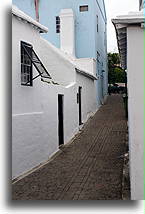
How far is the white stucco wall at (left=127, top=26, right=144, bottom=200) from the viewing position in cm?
524

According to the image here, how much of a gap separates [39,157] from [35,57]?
116 inches

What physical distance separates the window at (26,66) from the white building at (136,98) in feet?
12.4

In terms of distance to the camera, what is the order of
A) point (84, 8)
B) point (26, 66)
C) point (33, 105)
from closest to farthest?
point (26, 66), point (33, 105), point (84, 8)

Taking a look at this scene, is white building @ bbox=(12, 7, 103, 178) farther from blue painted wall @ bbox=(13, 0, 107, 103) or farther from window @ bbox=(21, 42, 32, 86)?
blue painted wall @ bbox=(13, 0, 107, 103)

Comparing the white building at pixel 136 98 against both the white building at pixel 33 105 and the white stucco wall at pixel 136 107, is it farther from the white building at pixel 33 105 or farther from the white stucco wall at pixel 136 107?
the white building at pixel 33 105

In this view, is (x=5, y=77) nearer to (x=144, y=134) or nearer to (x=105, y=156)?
(x=144, y=134)

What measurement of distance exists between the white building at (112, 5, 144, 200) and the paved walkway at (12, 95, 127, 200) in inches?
41.2

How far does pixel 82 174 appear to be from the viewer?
26.6 ft

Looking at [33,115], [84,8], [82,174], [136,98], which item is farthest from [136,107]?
Result: [84,8]

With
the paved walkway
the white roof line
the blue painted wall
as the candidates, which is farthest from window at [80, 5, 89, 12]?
the white roof line

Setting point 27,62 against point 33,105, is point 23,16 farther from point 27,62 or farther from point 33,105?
point 33,105

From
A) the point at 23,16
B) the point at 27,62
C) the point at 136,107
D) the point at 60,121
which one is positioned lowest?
the point at 60,121

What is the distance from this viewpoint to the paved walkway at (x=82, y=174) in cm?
652

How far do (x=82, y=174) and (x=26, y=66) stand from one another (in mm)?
3315
